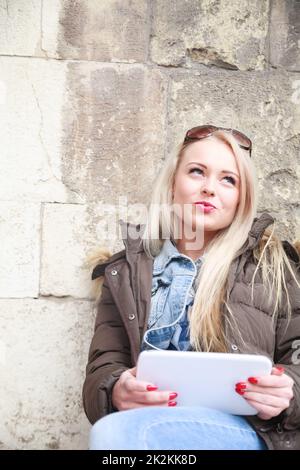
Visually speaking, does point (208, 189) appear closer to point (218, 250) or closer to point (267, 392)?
point (218, 250)

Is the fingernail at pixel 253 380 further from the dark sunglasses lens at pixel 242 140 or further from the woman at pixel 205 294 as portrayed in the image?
the dark sunglasses lens at pixel 242 140

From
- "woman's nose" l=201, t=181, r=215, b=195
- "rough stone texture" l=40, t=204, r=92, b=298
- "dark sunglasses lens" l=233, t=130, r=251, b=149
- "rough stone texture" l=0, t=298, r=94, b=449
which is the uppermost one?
"dark sunglasses lens" l=233, t=130, r=251, b=149

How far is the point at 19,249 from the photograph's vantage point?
107 inches

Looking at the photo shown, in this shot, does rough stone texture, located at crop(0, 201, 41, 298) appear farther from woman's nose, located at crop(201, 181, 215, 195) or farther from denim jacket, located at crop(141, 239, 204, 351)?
woman's nose, located at crop(201, 181, 215, 195)

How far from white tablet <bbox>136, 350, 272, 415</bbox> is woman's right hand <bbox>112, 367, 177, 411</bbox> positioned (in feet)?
0.08

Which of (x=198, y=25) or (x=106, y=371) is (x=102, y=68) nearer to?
(x=198, y=25)

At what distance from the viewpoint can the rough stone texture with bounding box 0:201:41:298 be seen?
271 cm

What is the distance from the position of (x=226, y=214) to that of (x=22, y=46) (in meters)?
1.12

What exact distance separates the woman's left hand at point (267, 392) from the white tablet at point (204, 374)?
0.8 inches

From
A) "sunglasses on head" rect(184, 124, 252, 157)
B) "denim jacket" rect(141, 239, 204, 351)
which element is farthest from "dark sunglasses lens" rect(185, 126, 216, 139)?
"denim jacket" rect(141, 239, 204, 351)

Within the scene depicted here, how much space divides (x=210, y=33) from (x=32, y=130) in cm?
86

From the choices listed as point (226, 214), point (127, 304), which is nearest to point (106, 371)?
point (127, 304)

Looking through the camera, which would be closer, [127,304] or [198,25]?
[127,304]

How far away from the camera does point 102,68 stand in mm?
2777
